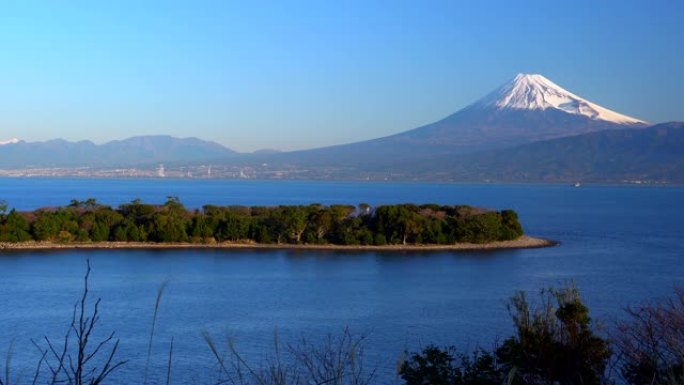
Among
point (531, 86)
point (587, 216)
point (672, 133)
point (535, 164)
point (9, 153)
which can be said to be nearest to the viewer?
point (587, 216)

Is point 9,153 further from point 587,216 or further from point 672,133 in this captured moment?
point 587,216

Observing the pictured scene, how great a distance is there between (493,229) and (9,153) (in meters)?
174

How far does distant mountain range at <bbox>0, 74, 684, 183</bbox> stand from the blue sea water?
235 ft

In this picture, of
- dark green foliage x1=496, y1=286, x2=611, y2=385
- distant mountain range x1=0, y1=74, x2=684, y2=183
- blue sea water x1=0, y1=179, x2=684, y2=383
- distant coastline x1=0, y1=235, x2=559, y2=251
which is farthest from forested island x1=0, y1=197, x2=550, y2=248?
distant mountain range x1=0, y1=74, x2=684, y2=183

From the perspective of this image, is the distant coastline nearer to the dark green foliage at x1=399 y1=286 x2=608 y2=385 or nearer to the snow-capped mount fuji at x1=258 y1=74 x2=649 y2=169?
the dark green foliage at x1=399 y1=286 x2=608 y2=385

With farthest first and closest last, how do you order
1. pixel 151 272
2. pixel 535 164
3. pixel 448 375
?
pixel 535 164 → pixel 151 272 → pixel 448 375

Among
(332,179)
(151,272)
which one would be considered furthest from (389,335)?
(332,179)

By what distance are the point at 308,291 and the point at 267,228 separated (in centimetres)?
925

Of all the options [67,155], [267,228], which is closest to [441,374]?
[267,228]

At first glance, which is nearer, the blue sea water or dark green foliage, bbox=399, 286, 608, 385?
dark green foliage, bbox=399, 286, 608, 385

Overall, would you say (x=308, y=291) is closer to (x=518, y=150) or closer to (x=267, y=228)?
(x=267, y=228)

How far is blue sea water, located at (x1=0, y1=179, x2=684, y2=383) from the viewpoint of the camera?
11633mm

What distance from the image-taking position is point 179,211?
88.3 ft

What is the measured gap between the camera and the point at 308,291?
16.7m
